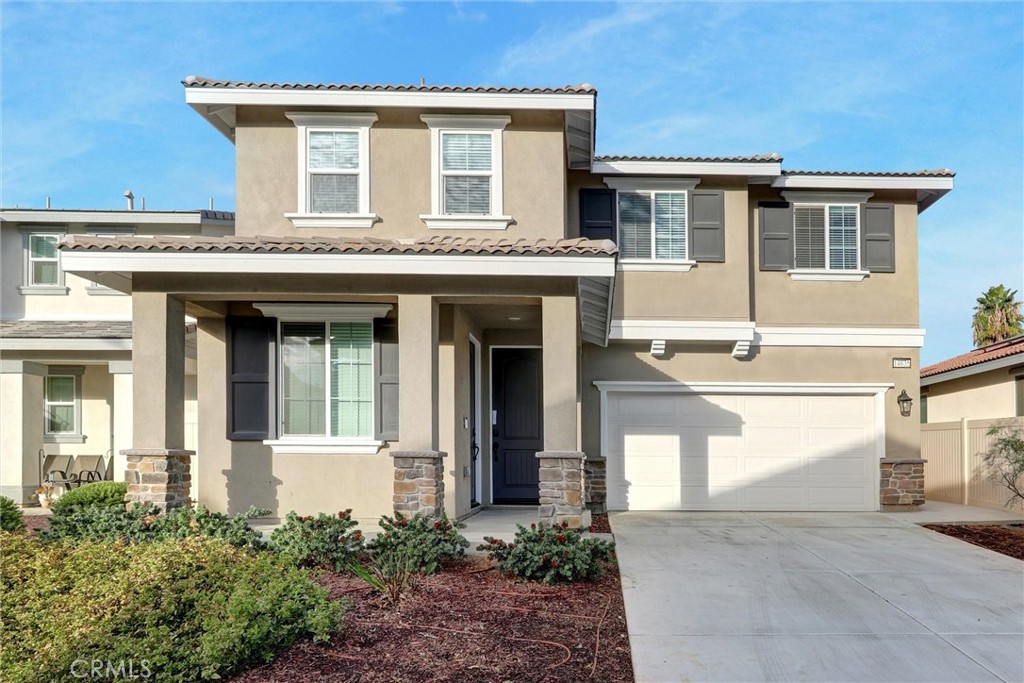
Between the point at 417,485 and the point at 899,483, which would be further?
the point at 899,483

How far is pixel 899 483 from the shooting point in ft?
44.2

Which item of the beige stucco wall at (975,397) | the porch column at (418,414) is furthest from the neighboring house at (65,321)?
the beige stucco wall at (975,397)

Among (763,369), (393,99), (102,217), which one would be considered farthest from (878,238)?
(102,217)

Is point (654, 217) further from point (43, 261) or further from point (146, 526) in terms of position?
point (43, 261)

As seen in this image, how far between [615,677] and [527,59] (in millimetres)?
9851

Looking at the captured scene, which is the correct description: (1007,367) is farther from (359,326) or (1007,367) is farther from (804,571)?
(359,326)

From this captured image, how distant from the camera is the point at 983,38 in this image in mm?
11289

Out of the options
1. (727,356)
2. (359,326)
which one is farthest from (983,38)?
(359,326)

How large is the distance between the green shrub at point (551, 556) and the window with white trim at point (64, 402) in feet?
36.7

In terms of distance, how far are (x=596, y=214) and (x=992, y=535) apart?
7.14m

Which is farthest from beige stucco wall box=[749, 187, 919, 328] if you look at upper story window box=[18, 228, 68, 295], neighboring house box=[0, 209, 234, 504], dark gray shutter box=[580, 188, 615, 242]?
upper story window box=[18, 228, 68, 295]

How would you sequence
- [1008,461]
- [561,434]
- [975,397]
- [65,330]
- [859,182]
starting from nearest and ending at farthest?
[561,434] → [1008,461] → [859,182] → [65,330] → [975,397]

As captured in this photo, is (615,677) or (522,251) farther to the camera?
(522,251)

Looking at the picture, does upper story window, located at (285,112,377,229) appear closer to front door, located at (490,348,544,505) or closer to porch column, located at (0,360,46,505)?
front door, located at (490,348,544,505)
